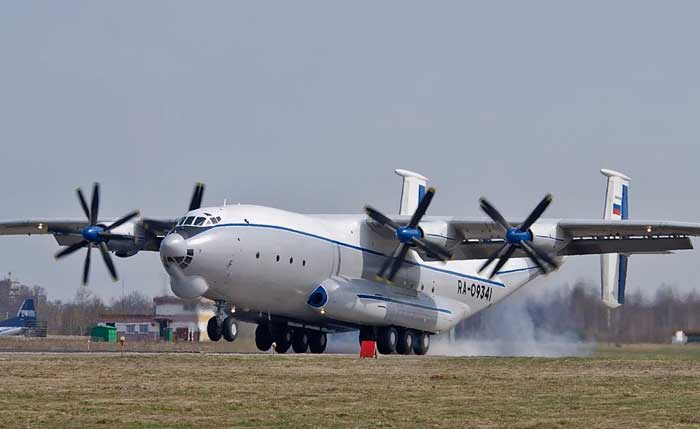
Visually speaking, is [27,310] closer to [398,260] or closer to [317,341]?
[317,341]

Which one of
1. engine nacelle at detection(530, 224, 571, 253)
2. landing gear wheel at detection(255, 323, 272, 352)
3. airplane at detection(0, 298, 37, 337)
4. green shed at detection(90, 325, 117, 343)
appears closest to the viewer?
engine nacelle at detection(530, 224, 571, 253)

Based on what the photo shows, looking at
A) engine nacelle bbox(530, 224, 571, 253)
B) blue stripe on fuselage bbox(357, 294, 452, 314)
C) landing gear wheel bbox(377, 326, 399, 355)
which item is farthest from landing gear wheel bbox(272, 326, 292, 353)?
engine nacelle bbox(530, 224, 571, 253)

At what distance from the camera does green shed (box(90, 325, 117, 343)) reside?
6550 centimetres

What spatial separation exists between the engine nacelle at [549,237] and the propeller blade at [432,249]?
9.60 feet

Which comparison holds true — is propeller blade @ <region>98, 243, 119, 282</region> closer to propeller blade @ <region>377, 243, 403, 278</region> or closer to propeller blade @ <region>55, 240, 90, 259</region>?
propeller blade @ <region>55, 240, 90, 259</region>

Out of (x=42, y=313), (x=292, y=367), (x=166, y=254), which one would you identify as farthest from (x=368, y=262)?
(x=42, y=313)

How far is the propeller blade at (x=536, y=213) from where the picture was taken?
119 ft

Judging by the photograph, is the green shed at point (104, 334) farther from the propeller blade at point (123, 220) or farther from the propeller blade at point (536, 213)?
the propeller blade at point (536, 213)

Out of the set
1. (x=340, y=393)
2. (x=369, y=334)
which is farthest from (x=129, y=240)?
(x=340, y=393)

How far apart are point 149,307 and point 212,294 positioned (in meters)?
33.9

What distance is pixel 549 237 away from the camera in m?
37.8

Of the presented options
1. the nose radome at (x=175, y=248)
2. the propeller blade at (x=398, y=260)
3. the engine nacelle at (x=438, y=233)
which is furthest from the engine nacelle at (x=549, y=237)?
the nose radome at (x=175, y=248)

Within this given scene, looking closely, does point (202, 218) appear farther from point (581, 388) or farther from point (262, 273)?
point (581, 388)

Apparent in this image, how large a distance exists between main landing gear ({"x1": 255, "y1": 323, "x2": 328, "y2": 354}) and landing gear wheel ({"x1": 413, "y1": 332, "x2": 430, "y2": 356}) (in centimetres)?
348
